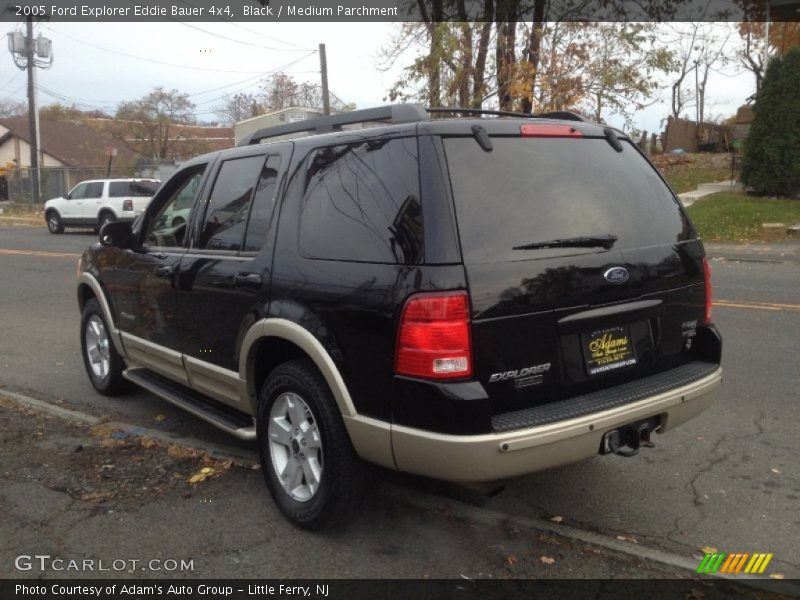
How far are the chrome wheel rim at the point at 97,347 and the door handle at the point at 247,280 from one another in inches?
91.5

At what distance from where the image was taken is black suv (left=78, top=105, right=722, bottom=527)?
2.92 m

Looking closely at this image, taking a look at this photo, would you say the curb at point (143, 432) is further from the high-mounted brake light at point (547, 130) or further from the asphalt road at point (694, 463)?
the high-mounted brake light at point (547, 130)

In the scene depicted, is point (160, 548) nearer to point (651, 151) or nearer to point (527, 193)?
point (527, 193)

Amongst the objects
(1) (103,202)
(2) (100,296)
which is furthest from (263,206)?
(1) (103,202)

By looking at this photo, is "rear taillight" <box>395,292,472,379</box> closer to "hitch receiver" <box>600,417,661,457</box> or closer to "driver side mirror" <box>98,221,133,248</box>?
"hitch receiver" <box>600,417,661,457</box>

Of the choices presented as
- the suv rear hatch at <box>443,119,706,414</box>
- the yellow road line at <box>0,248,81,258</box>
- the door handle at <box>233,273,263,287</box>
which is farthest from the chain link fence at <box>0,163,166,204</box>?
A: the suv rear hatch at <box>443,119,706,414</box>

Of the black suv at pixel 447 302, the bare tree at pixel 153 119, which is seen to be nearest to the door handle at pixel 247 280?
the black suv at pixel 447 302

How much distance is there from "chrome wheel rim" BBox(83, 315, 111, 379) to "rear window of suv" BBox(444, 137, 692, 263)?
3.73m

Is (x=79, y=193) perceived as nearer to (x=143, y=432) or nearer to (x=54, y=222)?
(x=54, y=222)

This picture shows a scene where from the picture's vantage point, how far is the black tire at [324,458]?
3.26 meters

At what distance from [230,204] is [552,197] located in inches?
74.4

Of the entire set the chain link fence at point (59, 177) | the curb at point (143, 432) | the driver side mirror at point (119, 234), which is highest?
the chain link fence at point (59, 177)

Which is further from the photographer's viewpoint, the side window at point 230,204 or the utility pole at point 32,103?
the utility pole at point 32,103

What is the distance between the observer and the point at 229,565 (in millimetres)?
3256
